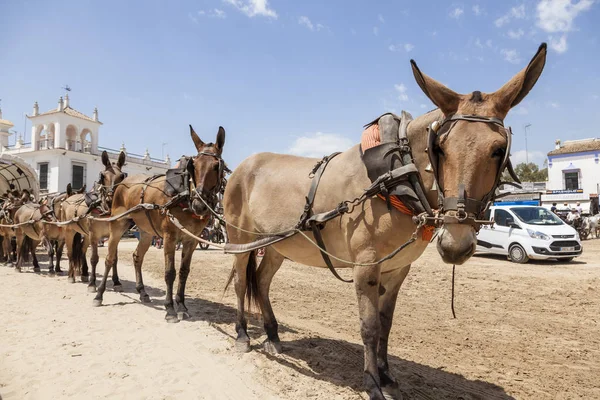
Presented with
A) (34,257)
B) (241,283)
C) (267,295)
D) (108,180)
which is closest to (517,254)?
(267,295)

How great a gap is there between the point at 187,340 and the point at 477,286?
21.1 ft

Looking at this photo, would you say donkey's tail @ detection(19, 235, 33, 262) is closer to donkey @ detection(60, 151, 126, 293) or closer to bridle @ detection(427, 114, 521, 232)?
donkey @ detection(60, 151, 126, 293)

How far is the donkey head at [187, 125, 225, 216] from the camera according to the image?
532 centimetres

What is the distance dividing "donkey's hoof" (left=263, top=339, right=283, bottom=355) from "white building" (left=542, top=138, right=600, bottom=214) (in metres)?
38.2

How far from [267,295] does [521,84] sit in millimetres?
3495

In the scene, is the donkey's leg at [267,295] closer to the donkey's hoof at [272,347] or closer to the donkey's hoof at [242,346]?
the donkey's hoof at [272,347]

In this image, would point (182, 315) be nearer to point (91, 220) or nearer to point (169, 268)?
point (169, 268)

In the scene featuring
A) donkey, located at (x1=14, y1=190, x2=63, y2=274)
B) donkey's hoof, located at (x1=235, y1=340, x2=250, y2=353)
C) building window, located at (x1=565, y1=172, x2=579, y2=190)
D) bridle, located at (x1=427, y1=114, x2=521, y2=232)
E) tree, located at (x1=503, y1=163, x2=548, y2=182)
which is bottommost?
donkey's hoof, located at (x1=235, y1=340, x2=250, y2=353)

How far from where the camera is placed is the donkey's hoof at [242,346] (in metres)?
4.26

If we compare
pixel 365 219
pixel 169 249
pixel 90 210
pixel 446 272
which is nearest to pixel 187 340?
pixel 169 249

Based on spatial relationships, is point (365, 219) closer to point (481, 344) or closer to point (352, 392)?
point (352, 392)

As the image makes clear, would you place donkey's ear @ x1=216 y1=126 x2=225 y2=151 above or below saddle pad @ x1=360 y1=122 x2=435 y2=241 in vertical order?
above

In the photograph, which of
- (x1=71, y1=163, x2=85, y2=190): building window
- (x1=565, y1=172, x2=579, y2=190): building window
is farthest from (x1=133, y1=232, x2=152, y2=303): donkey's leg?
(x1=565, y1=172, x2=579, y2=190): building window

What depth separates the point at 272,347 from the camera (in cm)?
430
